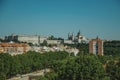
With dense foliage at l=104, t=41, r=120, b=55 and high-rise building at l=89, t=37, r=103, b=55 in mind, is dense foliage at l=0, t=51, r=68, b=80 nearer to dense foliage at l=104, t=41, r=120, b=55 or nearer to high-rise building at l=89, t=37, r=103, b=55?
high-rise building at l=89, t=37, r=103, b=55

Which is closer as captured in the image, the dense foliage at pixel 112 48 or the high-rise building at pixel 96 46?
the high-rise building at pixel 96 46

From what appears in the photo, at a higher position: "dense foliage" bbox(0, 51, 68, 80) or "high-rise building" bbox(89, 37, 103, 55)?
"high-rise building" bbox(89, 37, 103, 55)

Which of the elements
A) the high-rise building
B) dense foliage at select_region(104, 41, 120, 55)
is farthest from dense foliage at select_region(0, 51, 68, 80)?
dense foliage at select_region(104, 41, 120, 55)

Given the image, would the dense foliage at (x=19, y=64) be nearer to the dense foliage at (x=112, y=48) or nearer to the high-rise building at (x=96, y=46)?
the high-rise building at (x=96, y=46)

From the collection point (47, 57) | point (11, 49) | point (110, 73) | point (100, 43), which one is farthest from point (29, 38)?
point (110, 73)

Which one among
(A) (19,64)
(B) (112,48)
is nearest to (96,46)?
(B) (112,48)

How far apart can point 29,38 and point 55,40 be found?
23.4 ft

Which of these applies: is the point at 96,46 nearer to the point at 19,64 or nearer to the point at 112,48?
the point at 112,48

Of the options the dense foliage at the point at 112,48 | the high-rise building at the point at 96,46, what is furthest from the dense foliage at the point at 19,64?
the dense foliage at the point at 112,48

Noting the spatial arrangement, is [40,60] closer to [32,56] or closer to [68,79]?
[32,56]

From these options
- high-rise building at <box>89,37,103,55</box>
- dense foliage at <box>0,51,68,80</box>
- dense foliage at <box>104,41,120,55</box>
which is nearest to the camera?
dense foliage at <box>0,51,68,80</box>

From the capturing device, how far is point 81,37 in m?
92.5

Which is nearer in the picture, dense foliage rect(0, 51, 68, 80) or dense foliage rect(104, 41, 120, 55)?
dense foliage rect(0, 51, 68, 80)

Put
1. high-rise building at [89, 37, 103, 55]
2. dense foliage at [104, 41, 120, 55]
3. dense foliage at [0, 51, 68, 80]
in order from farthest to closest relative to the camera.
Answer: dense foliage at [104, 41, 120, 55] < high-rise building at [89, 37, 103, 55] < dense foliage at [0, 51, 68, 80]
